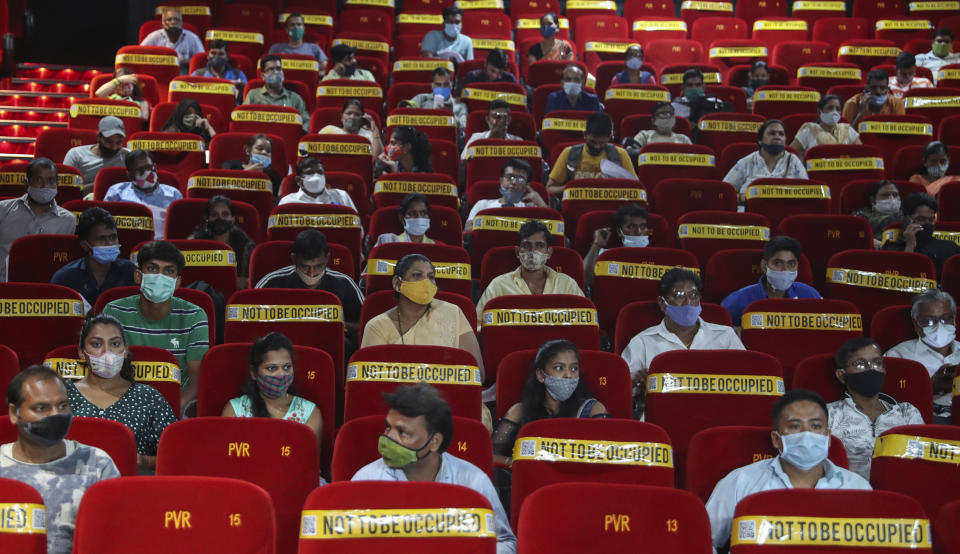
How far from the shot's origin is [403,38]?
10.9m

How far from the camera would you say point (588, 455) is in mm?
3805

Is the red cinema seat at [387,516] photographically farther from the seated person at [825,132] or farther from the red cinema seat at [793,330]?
the seated person at [825,132]

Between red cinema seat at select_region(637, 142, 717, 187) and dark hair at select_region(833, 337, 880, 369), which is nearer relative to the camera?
dark hair at select_region(833, 337, 880, 369)

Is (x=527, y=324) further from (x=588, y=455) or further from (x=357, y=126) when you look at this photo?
(x=357, y=126)

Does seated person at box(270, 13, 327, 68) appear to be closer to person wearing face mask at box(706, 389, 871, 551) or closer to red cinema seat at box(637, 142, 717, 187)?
red cinema seat at box(637, 142, 717, 187)

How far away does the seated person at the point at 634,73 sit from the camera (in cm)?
954

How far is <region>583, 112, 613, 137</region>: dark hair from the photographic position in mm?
7484

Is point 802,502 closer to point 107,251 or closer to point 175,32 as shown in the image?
point 107,251

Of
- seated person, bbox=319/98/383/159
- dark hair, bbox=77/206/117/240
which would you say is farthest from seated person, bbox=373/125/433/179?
dark hair, bbox=77/206/117/240

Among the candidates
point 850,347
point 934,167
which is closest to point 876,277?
point 850,347

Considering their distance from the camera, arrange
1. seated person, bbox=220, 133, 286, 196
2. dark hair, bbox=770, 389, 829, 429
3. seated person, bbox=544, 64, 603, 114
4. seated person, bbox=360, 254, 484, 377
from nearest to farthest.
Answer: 1. dark hair, bbox=770, 389, 829, 429
2. seated person, bbox=360, 254, 484, 377
3. seated person, bbox=220, 133, 286, 196
4. seated person, bbox=544, 64, 603, 114

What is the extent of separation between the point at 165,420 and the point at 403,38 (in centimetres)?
731

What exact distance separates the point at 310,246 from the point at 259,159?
2.11 metres

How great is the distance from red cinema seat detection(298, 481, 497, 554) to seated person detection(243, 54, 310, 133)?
6046mm
